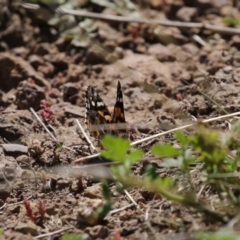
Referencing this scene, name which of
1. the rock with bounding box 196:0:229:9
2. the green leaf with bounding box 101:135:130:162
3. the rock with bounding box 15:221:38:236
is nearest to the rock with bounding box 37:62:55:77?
the rock with bounding box 196:0:229:9

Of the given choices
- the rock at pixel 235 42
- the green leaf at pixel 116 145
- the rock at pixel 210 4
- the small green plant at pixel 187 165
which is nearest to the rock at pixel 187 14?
the rock at pixel 210 4

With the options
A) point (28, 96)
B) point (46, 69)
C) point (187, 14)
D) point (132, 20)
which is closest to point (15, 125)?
point (28, 96)

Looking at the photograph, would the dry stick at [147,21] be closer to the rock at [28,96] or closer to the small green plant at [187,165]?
the rock at [28,96]

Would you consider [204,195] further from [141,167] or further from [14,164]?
[14,164]

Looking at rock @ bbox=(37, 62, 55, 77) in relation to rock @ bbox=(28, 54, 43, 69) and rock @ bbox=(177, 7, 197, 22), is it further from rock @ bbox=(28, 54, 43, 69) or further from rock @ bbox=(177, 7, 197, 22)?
rock @ bbox=(177, 7, 197, 22)

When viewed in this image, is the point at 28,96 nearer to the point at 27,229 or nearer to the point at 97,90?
the point at 97,90
